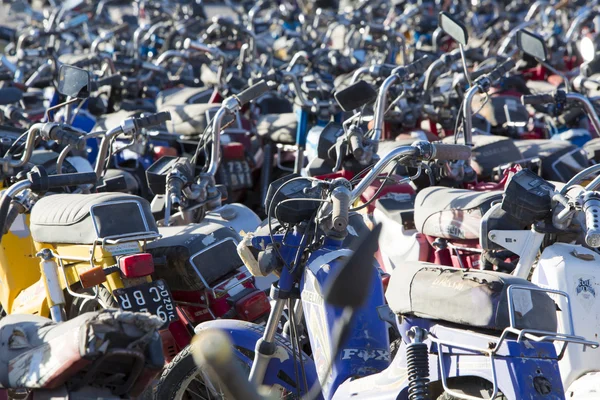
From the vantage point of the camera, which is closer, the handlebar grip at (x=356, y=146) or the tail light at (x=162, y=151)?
the handlebar grip at (x=356, y=146)

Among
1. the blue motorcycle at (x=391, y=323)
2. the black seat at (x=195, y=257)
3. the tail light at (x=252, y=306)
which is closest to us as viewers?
the blue motorcycle at (x=391, y=323)

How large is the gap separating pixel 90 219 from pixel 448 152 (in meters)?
1.54

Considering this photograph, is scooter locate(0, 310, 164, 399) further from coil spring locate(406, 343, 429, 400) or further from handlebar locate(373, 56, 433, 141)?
handlebar locate(373, 56, 433, 141)

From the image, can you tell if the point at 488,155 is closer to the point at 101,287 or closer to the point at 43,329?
the point at 101,287

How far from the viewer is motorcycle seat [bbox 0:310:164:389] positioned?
272cm

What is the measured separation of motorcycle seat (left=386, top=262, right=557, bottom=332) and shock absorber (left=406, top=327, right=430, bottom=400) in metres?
0.18

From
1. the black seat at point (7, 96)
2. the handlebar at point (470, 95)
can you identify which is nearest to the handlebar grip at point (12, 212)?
the black seat at point (7, 96)

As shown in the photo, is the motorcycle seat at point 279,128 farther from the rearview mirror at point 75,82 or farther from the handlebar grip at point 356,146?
the rearview mirror at point 75,82

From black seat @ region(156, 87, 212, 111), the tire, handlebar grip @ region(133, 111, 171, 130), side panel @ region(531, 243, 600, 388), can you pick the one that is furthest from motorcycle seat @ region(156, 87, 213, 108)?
side panel @ region(531, 243, 600, 388)

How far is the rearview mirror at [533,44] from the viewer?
20.6ft

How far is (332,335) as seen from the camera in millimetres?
3377

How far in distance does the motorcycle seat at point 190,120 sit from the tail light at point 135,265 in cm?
348

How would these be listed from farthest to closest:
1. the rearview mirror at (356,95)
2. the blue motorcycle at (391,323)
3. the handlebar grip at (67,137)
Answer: the rearview mirror at (356,95) → the handlebar grip at (67,137) → the blue motorcycle at (391,323)

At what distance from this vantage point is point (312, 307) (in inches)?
135
